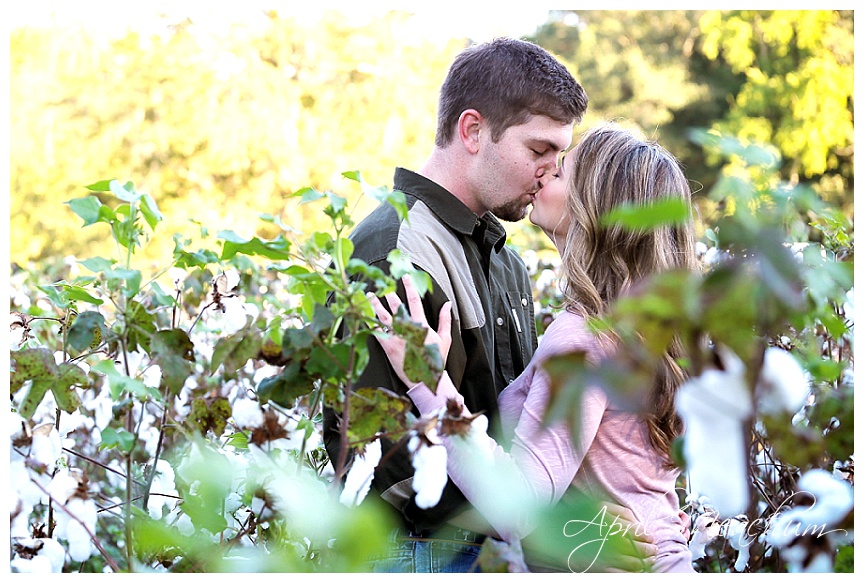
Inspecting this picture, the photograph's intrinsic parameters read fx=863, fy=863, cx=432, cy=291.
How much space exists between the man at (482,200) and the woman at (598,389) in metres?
0.09

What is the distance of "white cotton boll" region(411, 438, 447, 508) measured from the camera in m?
0.91

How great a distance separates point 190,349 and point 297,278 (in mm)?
224

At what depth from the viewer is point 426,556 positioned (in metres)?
1.65

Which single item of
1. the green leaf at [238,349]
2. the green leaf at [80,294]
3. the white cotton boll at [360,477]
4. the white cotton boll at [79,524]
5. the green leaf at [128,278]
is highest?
the green leaf at [128,278]

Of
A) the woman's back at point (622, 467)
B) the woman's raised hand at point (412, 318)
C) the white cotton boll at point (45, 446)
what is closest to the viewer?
the white cotton boll at point (45, 446)

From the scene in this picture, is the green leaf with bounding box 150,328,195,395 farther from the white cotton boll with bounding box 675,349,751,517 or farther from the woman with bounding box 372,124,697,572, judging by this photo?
the white cotton boll with bounding box 675,349,751,517

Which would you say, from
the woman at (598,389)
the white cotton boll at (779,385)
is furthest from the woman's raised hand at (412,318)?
the white cotton boll at (779,385)

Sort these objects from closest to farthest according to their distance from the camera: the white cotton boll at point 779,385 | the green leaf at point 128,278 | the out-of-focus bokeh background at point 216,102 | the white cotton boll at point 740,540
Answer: the white cotton boll at point 779,385
the green leaf at point 128,278
the white cotton boll at point 740,540
the out-of-focus bokeh background at point 216,102

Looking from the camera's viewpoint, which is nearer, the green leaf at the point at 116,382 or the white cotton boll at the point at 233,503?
the green leaf at the point at 116,382

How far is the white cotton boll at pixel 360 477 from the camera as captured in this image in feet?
3.21

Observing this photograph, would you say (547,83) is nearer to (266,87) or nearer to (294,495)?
(294,495)

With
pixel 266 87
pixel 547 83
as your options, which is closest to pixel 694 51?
pixel 266 87

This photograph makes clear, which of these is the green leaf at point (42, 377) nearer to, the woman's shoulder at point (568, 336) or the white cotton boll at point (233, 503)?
the white cotton boll at point (233, 503)

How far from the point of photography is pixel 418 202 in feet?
6.04
